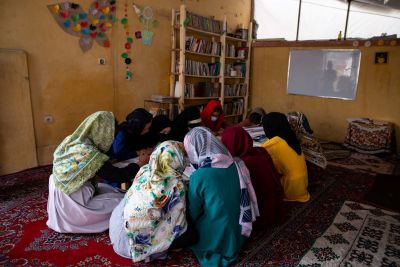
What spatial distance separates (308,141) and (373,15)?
350cm

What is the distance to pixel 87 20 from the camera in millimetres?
3869

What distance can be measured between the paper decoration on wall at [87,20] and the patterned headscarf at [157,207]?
8.92 feet

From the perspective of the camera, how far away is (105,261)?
1897mm

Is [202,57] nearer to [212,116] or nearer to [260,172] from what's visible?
[212,116]

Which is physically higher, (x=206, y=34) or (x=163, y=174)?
(x=206, y=34)

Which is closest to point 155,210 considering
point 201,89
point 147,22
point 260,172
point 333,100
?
point 260,172

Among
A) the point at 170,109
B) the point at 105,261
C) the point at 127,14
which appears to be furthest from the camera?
the point at 170,109

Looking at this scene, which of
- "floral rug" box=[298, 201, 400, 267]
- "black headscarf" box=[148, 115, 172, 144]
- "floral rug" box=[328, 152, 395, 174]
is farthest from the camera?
"floral rug" box=[328, 152, 395, 174]

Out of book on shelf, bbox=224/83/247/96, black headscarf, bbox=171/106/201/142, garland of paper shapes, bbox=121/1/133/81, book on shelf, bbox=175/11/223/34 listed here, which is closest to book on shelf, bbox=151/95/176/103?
garland of paper shapes, bbox=121/1/133/81

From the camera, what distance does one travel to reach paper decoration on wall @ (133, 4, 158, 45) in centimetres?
450

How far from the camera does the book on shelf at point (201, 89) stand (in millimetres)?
5026

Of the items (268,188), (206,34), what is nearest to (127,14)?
(206,34)

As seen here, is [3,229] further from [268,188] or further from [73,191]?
[268,188]

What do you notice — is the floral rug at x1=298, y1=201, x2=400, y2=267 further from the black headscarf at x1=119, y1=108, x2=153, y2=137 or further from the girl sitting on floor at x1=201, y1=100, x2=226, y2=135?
the girl sitting on floor at x1=201, y1=100, x2=226, y2=135
